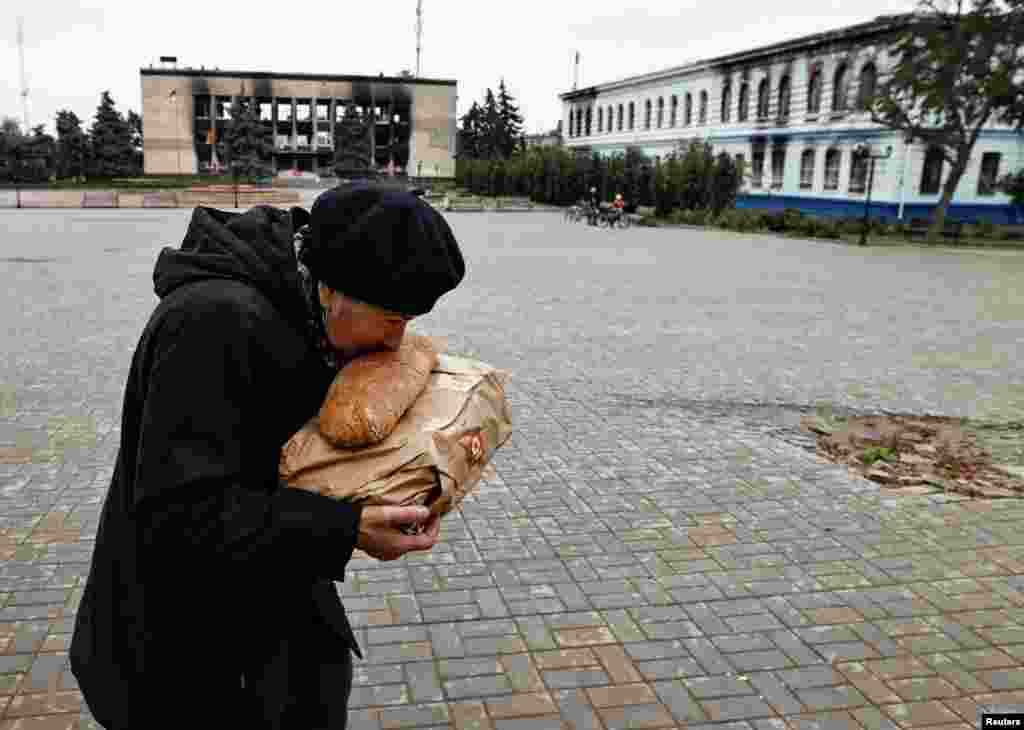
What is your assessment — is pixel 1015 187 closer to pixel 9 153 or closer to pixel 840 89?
pixel 840 89

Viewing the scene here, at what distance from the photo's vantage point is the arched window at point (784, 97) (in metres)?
46.9

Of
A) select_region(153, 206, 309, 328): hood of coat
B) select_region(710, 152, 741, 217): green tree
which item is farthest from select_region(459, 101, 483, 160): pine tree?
select_region(153, 206, 309, 328): hood of coat

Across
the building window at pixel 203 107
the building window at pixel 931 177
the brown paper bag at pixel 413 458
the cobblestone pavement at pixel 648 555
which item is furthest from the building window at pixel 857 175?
the building window at pixel 203 107

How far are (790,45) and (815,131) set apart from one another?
5.34 m

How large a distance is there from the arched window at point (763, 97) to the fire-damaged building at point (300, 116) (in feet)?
121

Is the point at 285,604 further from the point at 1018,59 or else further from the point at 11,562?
the point at 1018,59

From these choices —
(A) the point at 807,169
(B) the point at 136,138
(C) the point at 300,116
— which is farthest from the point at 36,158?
(A) the point at 807,169

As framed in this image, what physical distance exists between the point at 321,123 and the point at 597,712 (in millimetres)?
83593

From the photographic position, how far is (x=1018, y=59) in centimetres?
3038

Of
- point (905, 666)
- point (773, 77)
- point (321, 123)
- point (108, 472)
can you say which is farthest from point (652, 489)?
point (321, 123)

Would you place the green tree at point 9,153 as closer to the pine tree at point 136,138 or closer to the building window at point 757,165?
the pine tree at point 136,138

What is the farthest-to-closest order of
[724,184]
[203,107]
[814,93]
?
[203,107] < [814,93] < [724,184]

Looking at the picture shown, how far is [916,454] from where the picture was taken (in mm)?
6902

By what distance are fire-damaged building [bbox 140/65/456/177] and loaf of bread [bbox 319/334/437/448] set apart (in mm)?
78732
